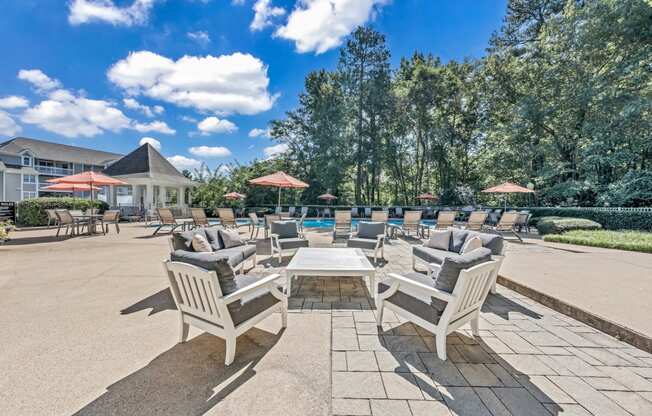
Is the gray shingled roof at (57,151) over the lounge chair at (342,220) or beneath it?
over

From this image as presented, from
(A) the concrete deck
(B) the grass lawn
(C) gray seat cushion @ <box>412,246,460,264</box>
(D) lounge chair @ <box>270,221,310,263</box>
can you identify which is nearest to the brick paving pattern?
(A) the concrete deck

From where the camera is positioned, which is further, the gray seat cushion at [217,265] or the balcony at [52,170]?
the balcony at [52,170]

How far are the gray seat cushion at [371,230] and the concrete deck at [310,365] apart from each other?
91.8 inches

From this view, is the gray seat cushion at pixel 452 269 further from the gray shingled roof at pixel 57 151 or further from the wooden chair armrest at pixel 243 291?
the gray shingled roof at pixel 57 151

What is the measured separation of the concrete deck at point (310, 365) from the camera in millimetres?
1635

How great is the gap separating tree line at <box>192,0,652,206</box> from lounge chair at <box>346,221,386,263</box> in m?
11.9

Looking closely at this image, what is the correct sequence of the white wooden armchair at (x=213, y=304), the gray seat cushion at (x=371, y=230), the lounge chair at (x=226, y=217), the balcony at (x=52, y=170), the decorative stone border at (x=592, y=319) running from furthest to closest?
the balcony at (x=52, y=170) < the lounge chair at (x=226, y=217) < the gray seat cushion at (x=371, y=230) < the decorative stone border at (x=592, y=319) < the white wooden armchair at (x=213, y=304)

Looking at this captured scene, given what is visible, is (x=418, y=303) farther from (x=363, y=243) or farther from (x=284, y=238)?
(x=284, y=238)

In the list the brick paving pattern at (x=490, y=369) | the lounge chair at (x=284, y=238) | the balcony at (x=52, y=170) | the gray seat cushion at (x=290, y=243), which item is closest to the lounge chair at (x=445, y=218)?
the lounge chair at (x=284, y=238)

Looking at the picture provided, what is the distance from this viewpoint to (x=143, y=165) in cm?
1736

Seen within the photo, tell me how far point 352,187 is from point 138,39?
15419 mm

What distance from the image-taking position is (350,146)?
723 inches

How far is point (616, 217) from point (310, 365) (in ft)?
45.3

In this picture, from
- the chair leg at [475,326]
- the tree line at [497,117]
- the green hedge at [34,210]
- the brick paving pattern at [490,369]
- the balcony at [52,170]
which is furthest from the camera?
the balcony at [52,170]
